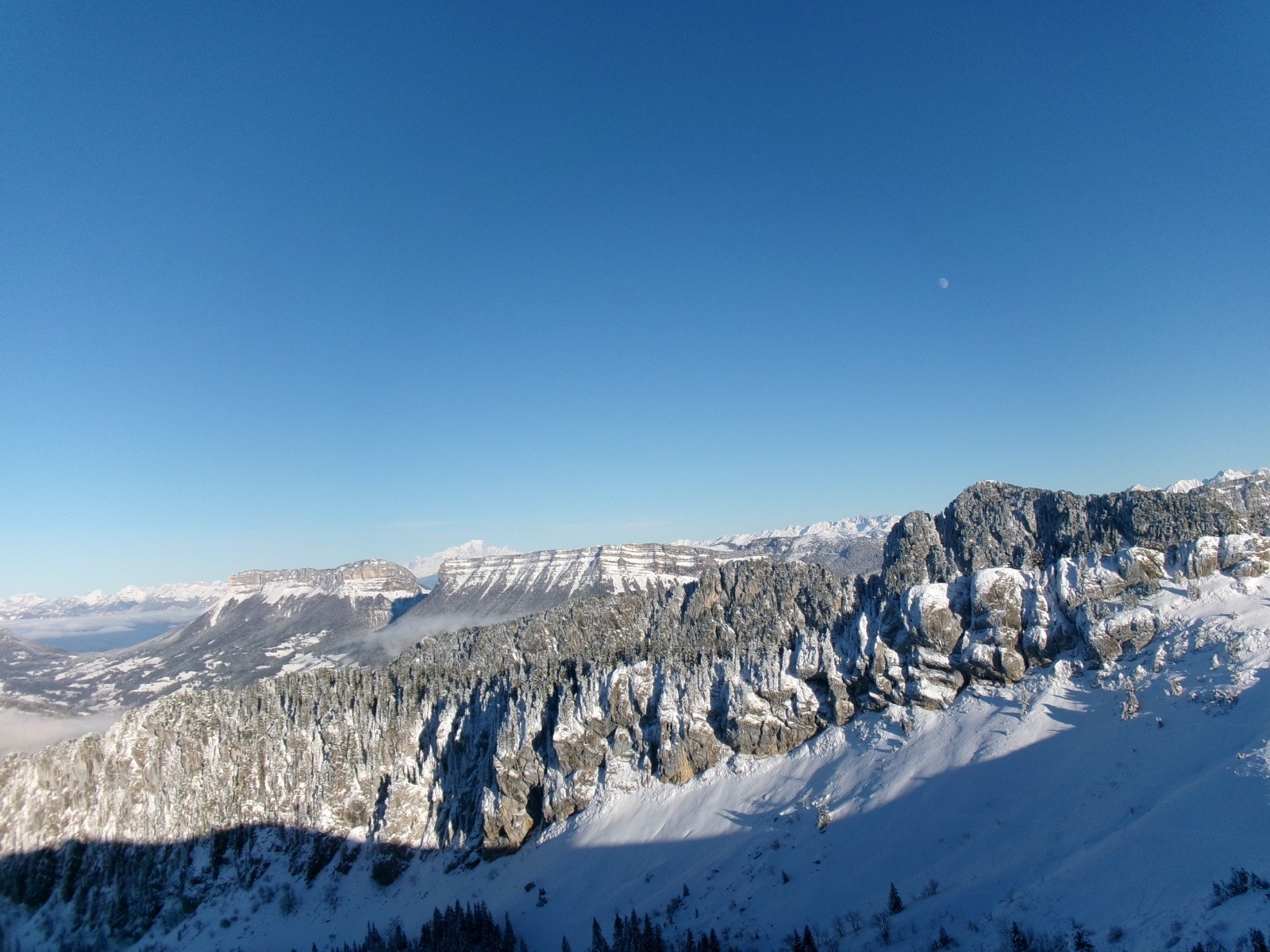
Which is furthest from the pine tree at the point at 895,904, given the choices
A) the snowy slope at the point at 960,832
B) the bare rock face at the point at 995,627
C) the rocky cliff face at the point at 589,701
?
the bare rock face at the point at 995,627

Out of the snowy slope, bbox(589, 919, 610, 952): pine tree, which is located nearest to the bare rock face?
the snowy slope

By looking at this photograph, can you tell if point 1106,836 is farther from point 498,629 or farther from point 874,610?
point 498,629

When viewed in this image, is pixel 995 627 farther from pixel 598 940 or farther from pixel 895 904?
pixel 598 940

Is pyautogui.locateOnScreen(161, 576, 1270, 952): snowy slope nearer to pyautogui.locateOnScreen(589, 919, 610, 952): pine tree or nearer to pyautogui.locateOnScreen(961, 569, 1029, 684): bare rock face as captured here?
pyautogui.locateOnScreen(961, 569, 1029, 684): bare rock face

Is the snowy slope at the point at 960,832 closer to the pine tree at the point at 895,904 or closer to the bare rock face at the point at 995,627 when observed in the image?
the pine tree at the point at 895,904

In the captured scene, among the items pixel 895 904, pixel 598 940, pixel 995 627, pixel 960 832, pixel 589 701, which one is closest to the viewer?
pixel 895 904

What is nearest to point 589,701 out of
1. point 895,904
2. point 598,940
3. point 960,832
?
point 598,940
